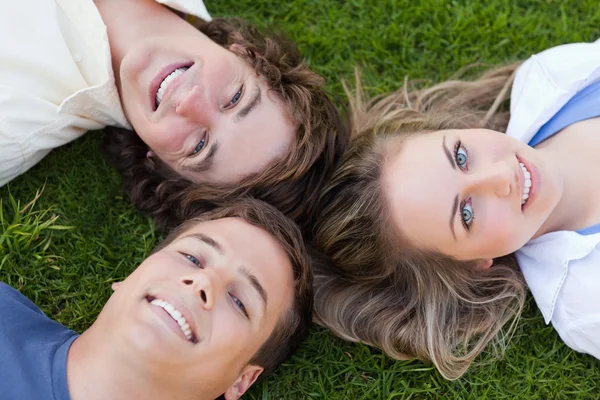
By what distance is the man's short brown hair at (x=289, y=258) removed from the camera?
2.79 m

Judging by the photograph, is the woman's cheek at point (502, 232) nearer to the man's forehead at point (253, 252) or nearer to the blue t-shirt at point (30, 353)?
the man's forehead at point (253, 252)

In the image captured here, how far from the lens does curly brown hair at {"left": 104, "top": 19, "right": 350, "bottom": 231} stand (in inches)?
118

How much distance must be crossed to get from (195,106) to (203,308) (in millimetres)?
938

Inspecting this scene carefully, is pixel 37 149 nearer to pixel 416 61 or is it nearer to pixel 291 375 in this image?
pixel 291 375

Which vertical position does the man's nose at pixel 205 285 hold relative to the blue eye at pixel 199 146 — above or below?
below

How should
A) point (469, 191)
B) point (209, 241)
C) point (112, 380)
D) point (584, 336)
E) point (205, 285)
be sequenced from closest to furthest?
point (205, 285), point (112, 380), point (209, 241), point (469, 191), point (584, 336)

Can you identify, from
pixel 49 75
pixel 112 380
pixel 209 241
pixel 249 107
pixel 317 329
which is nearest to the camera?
pixel 112 380

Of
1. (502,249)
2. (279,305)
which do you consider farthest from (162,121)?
(502,249)

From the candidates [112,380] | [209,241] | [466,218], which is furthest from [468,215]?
[112,380]

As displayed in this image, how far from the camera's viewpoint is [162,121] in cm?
296

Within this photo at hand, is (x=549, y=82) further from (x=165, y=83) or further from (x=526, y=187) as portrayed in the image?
(x=165, y=83)

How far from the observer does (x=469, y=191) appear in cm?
277

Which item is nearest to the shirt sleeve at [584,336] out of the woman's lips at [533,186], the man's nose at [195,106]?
the woman's lips at [533,186]

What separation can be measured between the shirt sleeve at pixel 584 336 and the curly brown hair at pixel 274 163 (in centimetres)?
144
